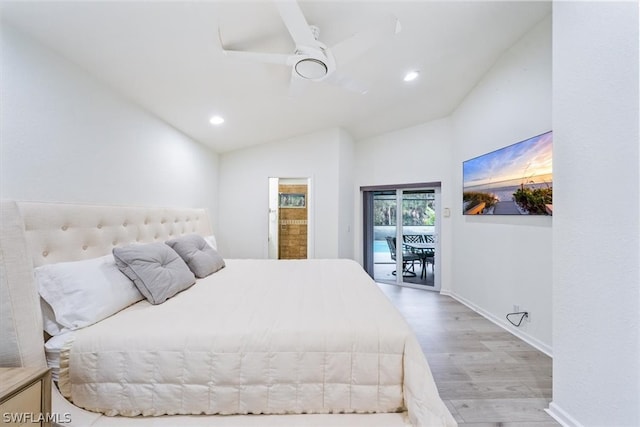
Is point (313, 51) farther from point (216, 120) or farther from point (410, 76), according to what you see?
point (216, 120)

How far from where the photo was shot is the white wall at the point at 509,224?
2213 mm

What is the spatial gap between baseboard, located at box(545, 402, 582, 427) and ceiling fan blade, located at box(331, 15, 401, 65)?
2.41 m

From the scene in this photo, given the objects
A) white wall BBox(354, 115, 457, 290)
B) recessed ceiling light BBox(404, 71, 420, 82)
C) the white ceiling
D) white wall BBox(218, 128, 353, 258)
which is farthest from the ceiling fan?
white wall BBox(354, 115, 457, 290)

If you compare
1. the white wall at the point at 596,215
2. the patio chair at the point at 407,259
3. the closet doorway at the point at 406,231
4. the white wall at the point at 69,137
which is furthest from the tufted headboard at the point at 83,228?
the patio chair at the point at 407,259

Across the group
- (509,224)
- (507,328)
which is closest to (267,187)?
(509,224)

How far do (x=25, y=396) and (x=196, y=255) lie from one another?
136 cm

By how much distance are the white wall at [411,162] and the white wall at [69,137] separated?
10.2 feet

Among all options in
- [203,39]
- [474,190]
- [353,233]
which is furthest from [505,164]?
[203,39]

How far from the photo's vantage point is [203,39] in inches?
63.1

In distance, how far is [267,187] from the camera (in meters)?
3.99

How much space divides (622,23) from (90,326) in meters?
3.02

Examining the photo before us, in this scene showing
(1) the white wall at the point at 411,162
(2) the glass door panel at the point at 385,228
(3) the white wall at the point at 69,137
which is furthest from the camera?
(2) the glass door panel at the point at 385,228

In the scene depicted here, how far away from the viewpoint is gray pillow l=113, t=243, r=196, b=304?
1.58 m

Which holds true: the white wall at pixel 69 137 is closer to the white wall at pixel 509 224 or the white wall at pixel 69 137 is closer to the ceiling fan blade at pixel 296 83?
the ceiling fan blade at pixel 296 83
